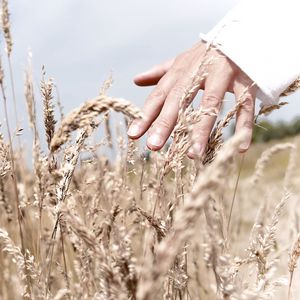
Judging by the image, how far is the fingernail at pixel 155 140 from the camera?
1.39 meters

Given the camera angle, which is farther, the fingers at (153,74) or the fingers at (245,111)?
the fingers at (153,74)

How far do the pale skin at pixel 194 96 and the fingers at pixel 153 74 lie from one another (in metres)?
0.12

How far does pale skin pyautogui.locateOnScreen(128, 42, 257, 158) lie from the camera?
1411 mm

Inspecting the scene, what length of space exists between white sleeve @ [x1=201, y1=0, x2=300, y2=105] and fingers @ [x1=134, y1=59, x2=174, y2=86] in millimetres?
166

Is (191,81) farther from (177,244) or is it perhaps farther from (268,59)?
(177,244)

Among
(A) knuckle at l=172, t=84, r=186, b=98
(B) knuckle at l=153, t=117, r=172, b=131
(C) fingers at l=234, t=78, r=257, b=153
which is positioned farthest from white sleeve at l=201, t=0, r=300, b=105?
(B) knuckle at l=153, t=117, r=172, b=131

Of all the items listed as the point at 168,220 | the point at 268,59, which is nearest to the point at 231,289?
the point at 168,220

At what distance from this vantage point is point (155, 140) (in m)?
1.40

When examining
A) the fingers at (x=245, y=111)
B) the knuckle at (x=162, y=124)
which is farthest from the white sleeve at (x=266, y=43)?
the knuckle at (x=162, y=124)

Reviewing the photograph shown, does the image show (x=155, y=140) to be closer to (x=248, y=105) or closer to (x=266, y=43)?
(x=248, y=105)

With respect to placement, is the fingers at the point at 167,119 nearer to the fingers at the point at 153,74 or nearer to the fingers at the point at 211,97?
the fingers at the point at 211,97

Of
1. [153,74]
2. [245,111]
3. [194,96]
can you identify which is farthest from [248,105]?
Answer: [153,74]

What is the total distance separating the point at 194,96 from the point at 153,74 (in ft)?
1.16

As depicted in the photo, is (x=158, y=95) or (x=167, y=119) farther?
(x=158, y=95)
